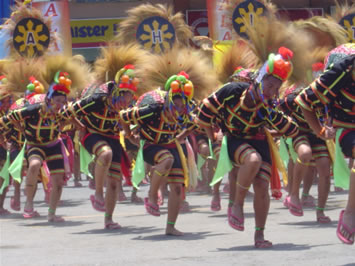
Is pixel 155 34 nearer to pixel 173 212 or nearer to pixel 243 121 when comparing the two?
pixel 173 212

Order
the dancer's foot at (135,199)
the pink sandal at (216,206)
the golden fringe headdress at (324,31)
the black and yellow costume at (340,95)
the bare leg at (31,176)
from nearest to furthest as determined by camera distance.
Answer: the black and yellow costume at (340,95) → the golden fringe headdress at (324,31) → the bare leg at (31,176) → the pink sandal at (216,206) → the dancer's foot at (135,199)

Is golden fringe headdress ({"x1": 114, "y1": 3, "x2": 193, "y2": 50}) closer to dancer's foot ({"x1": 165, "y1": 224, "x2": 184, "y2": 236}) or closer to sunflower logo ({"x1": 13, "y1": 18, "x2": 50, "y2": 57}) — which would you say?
sunflower logo ({"x1": 13, "y1": 18, "x2": 50, "y2": 57})

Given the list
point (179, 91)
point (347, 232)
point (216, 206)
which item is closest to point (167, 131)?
point (179, 91)

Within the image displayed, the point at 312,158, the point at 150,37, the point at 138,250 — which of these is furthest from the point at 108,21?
the point at 138,250

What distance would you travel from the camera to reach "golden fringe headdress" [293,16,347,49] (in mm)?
9559

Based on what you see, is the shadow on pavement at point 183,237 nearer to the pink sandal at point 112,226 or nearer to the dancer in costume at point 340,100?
the pink sandal at point 112,226

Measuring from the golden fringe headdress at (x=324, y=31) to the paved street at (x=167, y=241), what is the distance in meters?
1.93

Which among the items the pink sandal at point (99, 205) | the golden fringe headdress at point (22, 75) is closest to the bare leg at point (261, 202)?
the pink sandal at point (99, 205)

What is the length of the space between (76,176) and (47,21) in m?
2.85

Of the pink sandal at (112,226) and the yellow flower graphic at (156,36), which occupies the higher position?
the yellow flower graphic at (156,36)

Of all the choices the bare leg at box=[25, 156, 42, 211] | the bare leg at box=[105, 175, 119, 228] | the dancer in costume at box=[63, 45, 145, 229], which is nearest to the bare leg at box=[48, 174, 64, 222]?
the bare leg at box=[25, 156, 42, 211]

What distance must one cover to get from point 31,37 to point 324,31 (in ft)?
20.8

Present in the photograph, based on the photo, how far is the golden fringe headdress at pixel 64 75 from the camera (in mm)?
10219

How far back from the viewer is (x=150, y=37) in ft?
46.3
